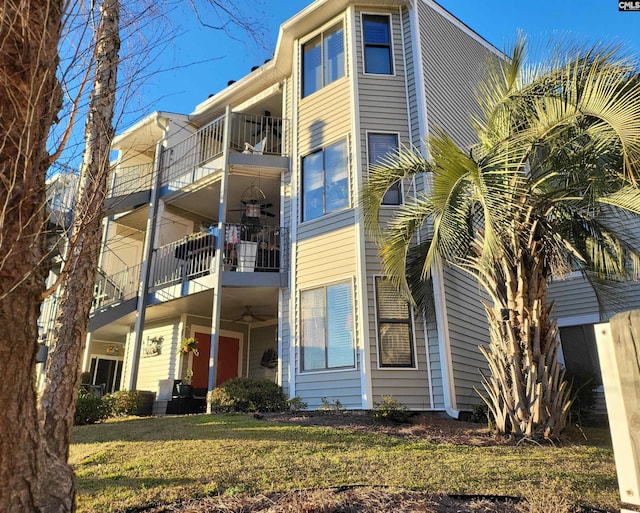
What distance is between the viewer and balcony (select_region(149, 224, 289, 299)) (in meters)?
10.9

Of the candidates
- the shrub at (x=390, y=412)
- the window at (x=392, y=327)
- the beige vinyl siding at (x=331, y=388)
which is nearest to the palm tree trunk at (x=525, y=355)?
the shrub at (x=390, y=412)

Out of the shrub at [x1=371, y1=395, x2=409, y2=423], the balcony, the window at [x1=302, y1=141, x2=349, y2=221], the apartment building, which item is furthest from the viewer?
the balcony

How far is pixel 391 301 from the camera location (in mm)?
9594

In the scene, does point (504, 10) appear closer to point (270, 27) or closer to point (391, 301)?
point (391, 301)

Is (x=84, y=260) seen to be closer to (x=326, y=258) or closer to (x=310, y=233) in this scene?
(x=326, y=258)

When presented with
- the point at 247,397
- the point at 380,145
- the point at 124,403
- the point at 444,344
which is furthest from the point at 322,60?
the point at 124,403

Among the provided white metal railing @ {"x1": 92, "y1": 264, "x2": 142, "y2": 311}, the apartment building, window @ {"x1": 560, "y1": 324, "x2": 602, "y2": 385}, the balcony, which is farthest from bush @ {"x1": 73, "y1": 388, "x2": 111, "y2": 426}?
window @ {"x1": 560, "y1": 324, "x2": 602, "y2": 385}

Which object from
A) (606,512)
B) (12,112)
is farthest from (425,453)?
(12,112)

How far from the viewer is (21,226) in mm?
2314

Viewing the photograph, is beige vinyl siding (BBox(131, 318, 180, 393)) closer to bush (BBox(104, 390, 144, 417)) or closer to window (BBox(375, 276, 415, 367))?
bush (BBox(104, 390, 144, 417))

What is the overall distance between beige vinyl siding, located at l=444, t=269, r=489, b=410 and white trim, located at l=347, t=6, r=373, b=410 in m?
1.54

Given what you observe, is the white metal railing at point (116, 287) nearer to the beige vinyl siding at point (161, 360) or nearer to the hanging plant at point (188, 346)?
the beige vinyl siding at point (161, 360)

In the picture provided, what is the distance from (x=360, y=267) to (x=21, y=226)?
7.70 meters

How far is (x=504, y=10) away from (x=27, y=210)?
1201 cm
